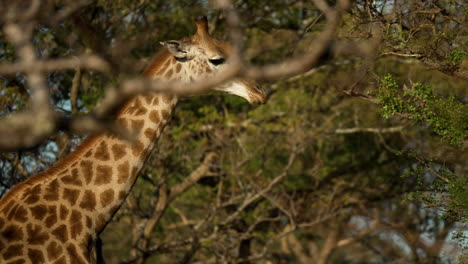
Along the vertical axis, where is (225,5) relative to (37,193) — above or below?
above

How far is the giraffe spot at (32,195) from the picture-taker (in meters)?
6.57

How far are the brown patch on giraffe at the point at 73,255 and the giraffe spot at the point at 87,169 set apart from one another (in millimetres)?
717

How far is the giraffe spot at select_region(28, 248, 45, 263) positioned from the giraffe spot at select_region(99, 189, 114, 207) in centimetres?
82

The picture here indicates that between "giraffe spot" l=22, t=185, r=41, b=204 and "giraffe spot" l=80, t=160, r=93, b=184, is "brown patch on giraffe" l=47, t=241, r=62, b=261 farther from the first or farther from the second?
"giraffe spot" l=80, t=160, r=93, b=184

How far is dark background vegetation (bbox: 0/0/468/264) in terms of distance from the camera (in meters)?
7.65

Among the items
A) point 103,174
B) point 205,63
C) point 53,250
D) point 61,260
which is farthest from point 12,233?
point 205,63

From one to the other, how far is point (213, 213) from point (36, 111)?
1017cm

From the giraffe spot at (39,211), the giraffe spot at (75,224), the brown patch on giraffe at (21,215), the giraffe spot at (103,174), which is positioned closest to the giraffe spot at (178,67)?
the giraffe spot at (103,174)

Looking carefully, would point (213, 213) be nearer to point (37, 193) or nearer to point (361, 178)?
point (37, 193)

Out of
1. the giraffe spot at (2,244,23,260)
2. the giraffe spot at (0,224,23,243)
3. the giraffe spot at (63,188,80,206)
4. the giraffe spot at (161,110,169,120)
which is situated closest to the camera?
the giraffe spot at (2,244,23,260)

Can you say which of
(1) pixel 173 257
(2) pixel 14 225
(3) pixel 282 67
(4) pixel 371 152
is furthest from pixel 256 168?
(3) pixel 282 67

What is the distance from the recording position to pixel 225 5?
3.06 meters

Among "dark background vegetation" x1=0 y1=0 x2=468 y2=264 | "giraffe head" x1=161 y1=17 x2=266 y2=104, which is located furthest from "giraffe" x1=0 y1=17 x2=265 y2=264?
"dark background vegetation" x1=0 y1=0 x2=468 y2=264

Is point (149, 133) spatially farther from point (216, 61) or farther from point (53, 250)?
point (53, 250)
